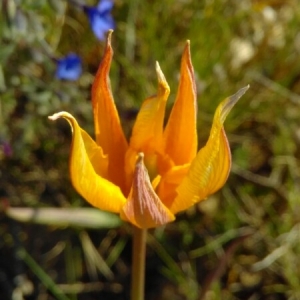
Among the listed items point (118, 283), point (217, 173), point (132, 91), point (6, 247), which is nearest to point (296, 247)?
point (118, 283)

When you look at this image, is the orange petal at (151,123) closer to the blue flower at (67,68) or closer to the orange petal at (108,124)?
the orange petal at (108,124)

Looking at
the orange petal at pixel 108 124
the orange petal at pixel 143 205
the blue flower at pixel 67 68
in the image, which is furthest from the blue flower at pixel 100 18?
the orange petal at pixel 143 205

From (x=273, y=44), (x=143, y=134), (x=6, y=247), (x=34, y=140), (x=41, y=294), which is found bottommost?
(x=41, y=294)

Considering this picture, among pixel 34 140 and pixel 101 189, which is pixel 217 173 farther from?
pixel 34 140

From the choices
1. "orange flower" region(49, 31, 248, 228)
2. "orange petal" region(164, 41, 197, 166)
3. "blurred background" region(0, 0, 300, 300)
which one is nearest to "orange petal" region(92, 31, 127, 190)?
"orange flower" region(49, 31, 248, 228)

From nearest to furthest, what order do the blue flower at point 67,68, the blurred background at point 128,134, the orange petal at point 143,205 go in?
1. the orange petal at point 143,205
2. the blue flower at point 67,68
3. the blurred background at point 128,134

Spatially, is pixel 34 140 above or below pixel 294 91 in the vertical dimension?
below

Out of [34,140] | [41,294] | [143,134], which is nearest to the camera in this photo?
[143,134]

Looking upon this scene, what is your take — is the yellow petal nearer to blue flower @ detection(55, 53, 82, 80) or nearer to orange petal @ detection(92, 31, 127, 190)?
orange petal @ detection(92, 31, 127, 190)
